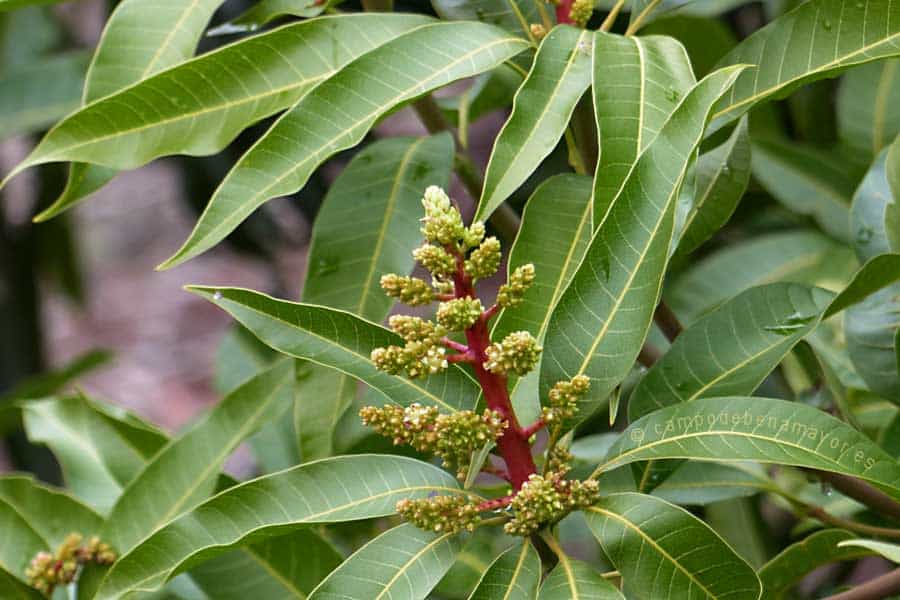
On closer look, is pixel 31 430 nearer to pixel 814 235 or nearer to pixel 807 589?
pixel 814 235

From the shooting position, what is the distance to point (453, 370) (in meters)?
0.76

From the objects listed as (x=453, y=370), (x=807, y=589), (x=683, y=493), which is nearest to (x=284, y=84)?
(x=453, y=370)

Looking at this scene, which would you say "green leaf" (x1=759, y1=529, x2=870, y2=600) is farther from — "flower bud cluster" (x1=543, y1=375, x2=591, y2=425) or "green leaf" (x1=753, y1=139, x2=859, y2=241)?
"green leaf" (x1=753, y1=139, x2=859, y2=241)

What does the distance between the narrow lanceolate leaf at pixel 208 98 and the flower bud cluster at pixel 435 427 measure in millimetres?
262

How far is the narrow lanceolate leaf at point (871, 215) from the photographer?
0.98 meters

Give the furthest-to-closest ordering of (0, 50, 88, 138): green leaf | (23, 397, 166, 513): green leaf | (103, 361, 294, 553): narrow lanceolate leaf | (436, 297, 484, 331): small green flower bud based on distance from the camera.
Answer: (0, 50, 88, 138): green leaf, (23, 397, 166, 513): green leaf, (103, 361, 294, 553): narrow lanceolate leaf, (436, 297, 484, 331): small green flower bud

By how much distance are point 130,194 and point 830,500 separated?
4.17m

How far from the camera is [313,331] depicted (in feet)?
2.41

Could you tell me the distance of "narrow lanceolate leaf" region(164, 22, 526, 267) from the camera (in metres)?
0.74

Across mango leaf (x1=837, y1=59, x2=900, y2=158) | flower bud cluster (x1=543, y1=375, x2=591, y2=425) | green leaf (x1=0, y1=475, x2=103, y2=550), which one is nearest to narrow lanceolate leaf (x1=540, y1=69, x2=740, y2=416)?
flower bud cluster (x1=543, y1=375, x2=591, y2=425)

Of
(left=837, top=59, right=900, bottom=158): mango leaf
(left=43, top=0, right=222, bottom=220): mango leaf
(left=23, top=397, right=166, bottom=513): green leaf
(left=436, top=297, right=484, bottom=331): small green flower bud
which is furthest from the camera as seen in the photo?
(left=837, top=59, right=900, bottom=158): mango leaf

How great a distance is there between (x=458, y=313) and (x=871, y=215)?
1.66 feet

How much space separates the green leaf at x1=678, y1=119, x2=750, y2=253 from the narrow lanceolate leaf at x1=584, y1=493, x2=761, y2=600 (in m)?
0.28

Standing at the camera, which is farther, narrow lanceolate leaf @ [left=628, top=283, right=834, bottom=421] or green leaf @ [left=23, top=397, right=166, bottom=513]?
green leaf @ [left=23, top=397, right=166, bottom=513]
